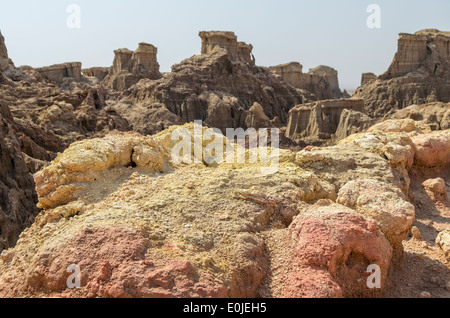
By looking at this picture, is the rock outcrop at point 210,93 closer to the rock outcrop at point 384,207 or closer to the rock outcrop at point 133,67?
the rock outcrop at point 133,67

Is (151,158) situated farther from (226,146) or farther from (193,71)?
(193,71)

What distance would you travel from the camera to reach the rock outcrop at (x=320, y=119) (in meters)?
29.4

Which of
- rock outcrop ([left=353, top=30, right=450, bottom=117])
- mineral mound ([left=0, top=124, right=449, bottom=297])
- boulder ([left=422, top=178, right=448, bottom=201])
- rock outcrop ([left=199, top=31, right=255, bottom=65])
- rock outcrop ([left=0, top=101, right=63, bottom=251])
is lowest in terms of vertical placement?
rock outcrop ([left=0, top=101, right=63, bottom=251])

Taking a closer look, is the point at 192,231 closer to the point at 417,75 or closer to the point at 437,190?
the point at 437,190

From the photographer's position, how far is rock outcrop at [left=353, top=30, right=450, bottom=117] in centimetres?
3969

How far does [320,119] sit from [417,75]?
17928 millimetres

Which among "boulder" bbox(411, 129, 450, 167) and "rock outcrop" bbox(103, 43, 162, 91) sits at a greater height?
"rock outcrop" bbox(103, 43, 162, 91)

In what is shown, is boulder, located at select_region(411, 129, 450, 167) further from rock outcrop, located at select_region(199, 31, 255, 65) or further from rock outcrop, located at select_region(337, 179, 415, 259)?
rock outcrop, located at select_region(199, 31, 255, 65)

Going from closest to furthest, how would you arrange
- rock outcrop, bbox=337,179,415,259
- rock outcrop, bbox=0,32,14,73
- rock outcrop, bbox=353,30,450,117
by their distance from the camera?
1. rock outcrop, bbox=337,179,415,259
2. rock outcrop, bbox=0,32,14,73
3. rock outcrop, bbox=353,30,450,117

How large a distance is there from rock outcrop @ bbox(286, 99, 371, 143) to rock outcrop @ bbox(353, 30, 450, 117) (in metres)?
11.9

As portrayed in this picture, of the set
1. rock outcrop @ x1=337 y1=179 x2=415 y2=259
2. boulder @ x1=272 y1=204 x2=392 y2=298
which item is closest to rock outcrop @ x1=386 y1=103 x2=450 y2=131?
rock outcrop @ x1=337 y1=179 x2=415 y2=259

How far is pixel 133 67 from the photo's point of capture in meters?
44.8
